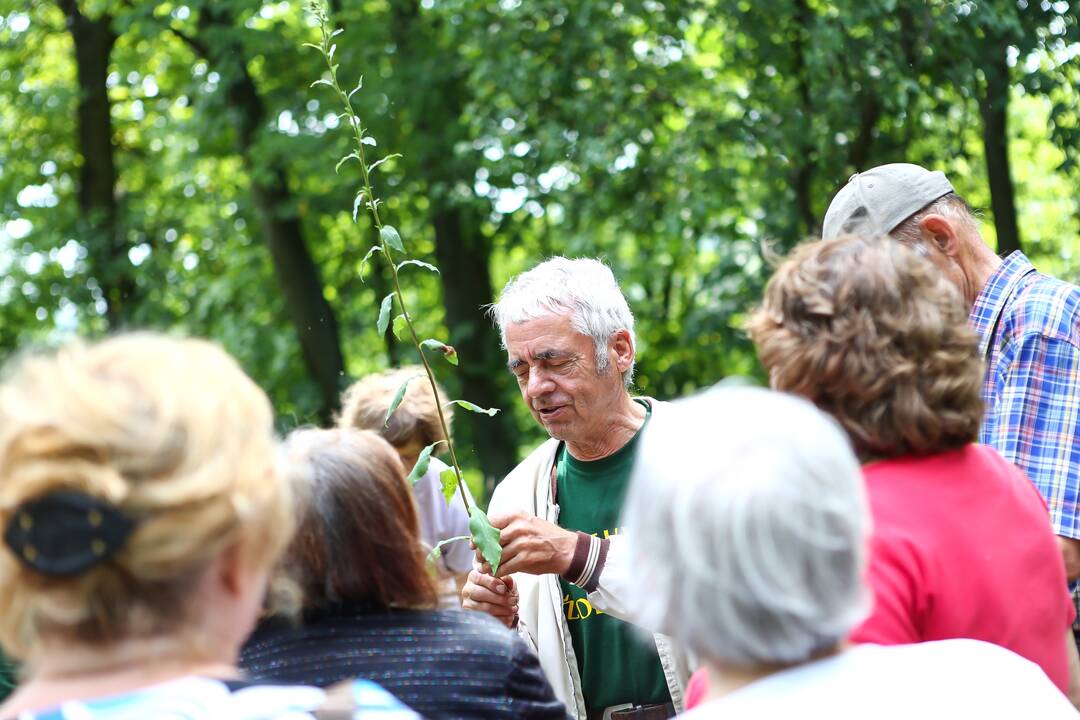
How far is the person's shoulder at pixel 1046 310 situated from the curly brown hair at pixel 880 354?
2.93ft

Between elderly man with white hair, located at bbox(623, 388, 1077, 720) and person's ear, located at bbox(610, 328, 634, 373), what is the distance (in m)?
2.09

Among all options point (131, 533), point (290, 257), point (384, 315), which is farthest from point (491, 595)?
point (290, 257)

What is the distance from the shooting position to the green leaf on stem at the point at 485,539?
2.93 metres

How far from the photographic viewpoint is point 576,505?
364 cm

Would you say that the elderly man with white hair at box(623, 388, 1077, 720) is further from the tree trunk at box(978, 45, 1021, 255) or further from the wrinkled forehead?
the tree trunk at box(978, 45, 1021, 255)

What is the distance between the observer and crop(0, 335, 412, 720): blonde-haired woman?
1.43 meters

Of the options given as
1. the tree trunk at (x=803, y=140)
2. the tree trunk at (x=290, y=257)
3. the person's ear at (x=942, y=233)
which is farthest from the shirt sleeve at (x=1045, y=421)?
the tree trunk at (x=290, y=257)

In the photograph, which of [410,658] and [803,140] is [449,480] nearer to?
[410,658]

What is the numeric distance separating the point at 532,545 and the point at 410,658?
82cm

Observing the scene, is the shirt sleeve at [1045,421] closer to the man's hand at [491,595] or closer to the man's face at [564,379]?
the man's face at [564,379]

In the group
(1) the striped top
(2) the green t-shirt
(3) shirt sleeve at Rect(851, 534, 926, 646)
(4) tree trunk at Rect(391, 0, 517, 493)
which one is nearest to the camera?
(3) shirt sleeve at Rect(851, 534, 926, 646)

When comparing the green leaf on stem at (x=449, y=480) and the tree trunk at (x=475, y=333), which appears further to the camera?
the tree trunk at (x=475, y=333)

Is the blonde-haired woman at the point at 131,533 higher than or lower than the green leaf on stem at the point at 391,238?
lower

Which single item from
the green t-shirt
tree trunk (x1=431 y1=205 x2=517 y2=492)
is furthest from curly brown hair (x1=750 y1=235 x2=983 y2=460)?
tree trunk (x1=431 y1=205 x2=517 y2=492)
